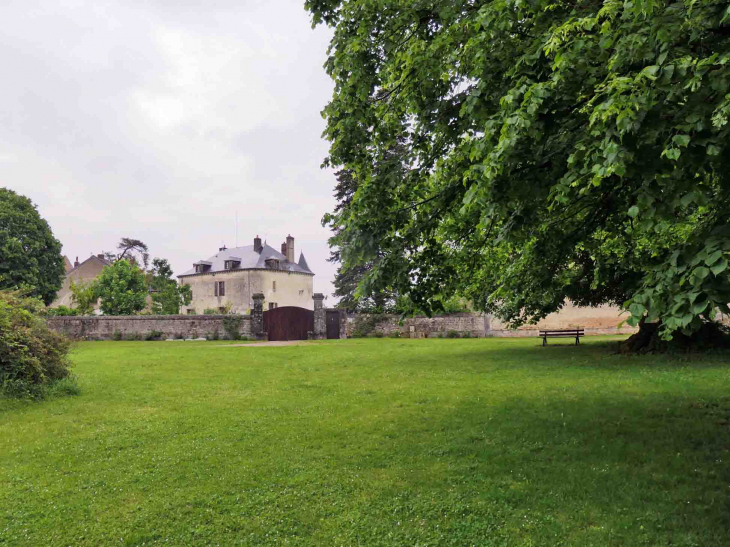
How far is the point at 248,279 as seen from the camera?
47688 millimetres

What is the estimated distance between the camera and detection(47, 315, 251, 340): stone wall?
28.5 metres

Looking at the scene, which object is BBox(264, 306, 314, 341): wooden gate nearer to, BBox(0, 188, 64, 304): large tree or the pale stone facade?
the pale stone facade

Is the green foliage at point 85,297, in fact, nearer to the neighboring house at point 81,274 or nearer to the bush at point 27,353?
the neighboring house at point 81,274

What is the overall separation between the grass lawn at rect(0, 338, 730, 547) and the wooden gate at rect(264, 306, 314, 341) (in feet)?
59.3

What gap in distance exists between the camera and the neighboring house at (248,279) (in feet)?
156

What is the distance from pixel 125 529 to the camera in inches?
162

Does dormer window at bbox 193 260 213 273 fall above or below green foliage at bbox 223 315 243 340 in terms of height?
above

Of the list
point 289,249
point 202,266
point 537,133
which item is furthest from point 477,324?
point 202,266

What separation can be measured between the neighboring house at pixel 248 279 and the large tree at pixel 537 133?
4146 centimetres

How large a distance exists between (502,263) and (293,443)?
30.2 ft

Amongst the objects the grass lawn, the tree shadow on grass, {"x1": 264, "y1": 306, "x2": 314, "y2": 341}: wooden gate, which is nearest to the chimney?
{"x1": 264, "y1": 306, "x2": 314, "y2": 341}: wooden gate

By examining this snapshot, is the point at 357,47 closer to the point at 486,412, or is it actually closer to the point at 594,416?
the point at 486,412

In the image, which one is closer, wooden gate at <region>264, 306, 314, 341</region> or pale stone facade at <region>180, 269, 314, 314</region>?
wooden gate at <region>264, 306, 314, 341</region>

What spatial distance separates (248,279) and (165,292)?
30.1ft
